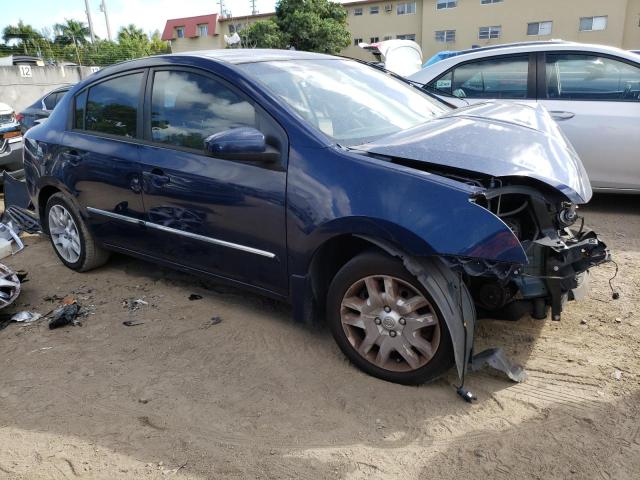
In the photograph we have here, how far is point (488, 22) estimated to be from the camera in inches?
1444

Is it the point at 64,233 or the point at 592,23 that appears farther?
the point at 592,23

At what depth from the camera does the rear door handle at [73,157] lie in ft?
13.6

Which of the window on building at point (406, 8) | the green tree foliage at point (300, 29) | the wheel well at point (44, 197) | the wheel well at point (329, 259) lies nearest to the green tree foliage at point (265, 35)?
the green tree foliage at point (300, 29)

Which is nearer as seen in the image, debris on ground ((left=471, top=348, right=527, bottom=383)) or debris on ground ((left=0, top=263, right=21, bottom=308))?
debris on ground ((left=471, top=348, right=527, bottom=383))

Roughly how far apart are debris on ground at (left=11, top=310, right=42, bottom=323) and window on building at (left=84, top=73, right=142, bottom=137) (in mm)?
1465

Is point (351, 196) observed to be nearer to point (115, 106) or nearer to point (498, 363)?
point (498, 363)

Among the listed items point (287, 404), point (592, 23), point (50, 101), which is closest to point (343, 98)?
point (287, 404)

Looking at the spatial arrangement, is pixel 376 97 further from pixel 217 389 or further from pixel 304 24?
pixel 304 24

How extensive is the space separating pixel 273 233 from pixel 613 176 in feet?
13.0

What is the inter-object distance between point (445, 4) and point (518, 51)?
36595mm

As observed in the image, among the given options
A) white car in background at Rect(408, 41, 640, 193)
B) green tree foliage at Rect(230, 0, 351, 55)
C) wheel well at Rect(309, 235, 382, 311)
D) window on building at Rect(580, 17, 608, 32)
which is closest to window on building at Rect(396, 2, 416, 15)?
green tree foliage at Rect(230, 0, 351, 55)

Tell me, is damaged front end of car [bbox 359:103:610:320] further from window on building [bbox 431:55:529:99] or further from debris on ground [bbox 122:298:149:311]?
window on building [bbox 431:55:529:99]

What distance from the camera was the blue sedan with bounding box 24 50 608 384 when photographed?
8.45 feet

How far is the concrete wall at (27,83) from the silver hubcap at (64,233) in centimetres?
1474
